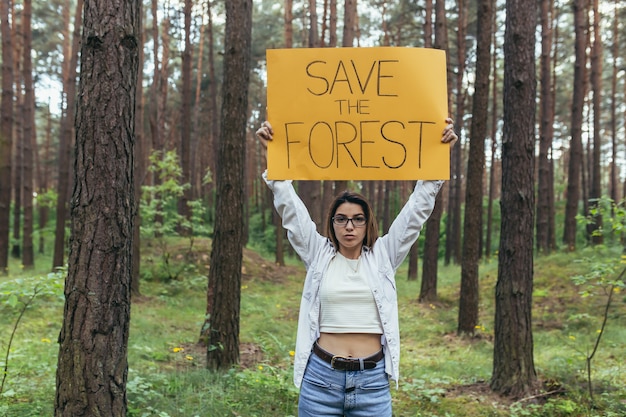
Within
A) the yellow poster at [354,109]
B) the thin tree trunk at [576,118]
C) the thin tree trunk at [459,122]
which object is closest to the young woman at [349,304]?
the yellow poster at [354,109]

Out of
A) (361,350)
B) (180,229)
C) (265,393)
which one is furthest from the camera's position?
(180,229)

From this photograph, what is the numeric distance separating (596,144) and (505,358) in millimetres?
13091

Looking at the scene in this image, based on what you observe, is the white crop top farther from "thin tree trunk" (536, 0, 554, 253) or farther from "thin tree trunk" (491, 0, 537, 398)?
Answer: "thin tree trunk" (536, 0, 554, 253)

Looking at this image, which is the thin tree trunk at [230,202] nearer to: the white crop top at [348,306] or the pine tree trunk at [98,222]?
the pine tree trunk at [98,222]

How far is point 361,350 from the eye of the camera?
2557 millimetres

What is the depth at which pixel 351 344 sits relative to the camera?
2.57m

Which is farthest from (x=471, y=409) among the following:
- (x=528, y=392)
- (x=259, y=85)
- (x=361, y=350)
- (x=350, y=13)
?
(x=259, y=85)

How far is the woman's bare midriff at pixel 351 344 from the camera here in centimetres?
255

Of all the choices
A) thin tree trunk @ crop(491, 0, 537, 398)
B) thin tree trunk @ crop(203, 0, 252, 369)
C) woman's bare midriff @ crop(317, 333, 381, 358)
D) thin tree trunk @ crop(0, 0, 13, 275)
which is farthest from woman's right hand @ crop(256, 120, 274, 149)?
thin tree trunk @ crop(0, 0, 13, 275)

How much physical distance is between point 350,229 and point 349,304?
384 mm

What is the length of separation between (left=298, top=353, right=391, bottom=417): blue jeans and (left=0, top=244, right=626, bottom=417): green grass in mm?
1971

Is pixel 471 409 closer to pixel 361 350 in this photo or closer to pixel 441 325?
pixel 361 350

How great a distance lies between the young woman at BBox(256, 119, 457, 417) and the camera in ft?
8.25

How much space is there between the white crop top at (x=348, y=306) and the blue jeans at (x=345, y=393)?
187 millimetres
